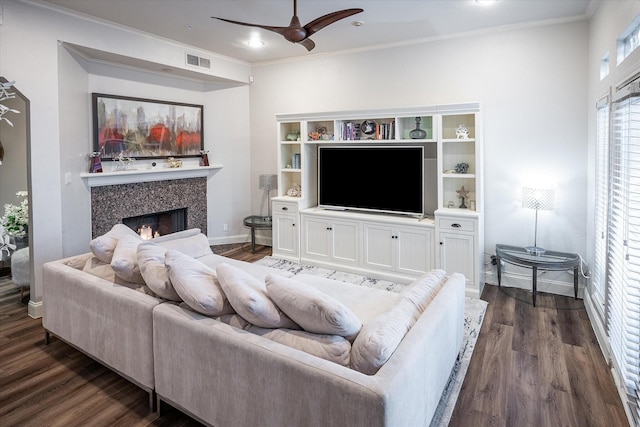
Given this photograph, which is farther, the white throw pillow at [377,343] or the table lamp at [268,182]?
the table lamp at [268,182]

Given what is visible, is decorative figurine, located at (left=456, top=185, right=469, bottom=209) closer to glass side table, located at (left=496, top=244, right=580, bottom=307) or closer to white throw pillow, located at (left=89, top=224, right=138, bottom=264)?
glass side table, located at (left=496, top=244, right=580, bottom=307)

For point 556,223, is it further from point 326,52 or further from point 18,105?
point 18,105

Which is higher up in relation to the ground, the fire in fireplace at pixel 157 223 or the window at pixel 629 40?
the window at pixel 629 40

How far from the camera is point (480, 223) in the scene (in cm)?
430

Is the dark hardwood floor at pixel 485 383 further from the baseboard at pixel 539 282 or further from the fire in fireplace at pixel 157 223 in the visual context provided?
the fire in fireplace at pixel 157 223

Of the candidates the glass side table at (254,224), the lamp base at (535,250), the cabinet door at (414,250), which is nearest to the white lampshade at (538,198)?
the lamp base at (535,250)

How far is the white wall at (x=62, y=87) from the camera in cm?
360

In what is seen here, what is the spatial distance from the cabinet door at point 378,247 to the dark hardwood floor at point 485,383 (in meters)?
1.40

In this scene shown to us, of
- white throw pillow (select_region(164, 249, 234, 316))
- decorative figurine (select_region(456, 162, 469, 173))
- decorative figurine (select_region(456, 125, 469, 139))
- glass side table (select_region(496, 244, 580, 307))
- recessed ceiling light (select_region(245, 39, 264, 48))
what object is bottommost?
glass side table (select_region(496, 244, 580, 307))

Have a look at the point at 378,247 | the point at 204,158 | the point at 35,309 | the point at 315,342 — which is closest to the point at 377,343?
the point at 315,342

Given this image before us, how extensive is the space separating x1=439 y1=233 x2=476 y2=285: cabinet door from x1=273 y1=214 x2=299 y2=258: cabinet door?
2.03 m

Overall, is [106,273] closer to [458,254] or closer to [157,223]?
[157,223]

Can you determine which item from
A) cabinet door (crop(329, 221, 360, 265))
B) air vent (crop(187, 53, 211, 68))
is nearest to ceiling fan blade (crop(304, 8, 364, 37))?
cabinet door (crop(329, 221, 360, 265))

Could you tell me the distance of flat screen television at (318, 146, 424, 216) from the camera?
4.79 meters
